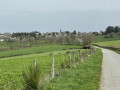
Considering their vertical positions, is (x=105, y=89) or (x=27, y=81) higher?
(x=27, y=81)

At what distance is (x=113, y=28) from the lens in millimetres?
189250

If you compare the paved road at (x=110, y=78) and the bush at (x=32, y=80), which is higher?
the bush at (x=32, y=80)

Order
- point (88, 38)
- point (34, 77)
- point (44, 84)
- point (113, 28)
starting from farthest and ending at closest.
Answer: point (113, 28) → point (88, 38) → point (44, 84) → point (34, 77)

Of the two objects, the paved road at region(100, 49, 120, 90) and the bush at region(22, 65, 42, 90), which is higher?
the bush at region(22, 65, 42, 90)

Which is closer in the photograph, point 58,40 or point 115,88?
point 115,88

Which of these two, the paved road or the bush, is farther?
the paved road

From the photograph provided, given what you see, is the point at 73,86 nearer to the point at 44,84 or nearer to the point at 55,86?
the point at 55,86

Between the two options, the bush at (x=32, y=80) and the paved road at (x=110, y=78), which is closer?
the bush at (x=32, y=80)

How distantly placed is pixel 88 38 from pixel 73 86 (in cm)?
10202

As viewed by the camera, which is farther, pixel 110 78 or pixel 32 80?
pixel 110 78

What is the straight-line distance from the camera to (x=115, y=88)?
26.9 ft

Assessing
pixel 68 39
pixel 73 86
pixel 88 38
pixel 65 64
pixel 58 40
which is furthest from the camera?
pixel 58 40

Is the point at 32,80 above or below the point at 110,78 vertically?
above

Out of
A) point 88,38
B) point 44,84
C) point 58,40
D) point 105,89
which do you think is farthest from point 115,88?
point 58,40
